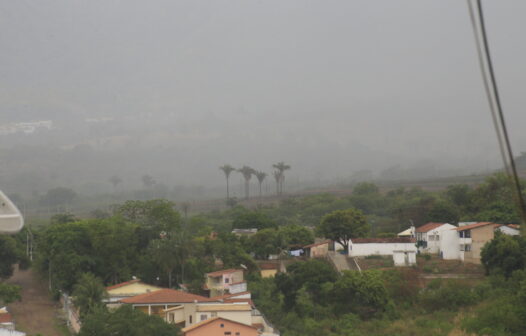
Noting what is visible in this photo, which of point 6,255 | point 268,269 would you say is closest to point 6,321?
point 6,255

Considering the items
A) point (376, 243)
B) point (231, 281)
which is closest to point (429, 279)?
point (376, 243)

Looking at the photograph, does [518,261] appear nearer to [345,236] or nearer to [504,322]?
[504,322]

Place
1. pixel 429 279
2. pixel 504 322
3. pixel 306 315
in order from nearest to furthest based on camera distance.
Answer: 1. pixel 504 322
2. pixel 306 315
3. pixel 429 279

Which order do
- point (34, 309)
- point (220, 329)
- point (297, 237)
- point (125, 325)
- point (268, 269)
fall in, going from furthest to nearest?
point (297, 237) → point (268, 269) → point (34, 309) → point (220, 329) → point (125, 325)

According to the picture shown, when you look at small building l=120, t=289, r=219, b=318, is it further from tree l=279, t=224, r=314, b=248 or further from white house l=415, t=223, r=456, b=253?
tree l=279, t=224, r=314, b=248

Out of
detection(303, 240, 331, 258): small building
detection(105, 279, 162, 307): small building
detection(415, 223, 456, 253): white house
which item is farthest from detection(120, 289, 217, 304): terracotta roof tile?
detection(415, 223, 456, 253): white house

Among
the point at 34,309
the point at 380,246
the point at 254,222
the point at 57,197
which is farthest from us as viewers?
the point at 57,197

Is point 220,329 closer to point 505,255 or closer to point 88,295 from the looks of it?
point 88,295
